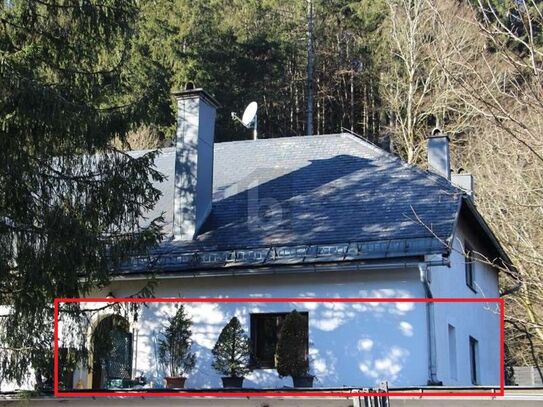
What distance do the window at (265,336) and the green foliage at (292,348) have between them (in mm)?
526

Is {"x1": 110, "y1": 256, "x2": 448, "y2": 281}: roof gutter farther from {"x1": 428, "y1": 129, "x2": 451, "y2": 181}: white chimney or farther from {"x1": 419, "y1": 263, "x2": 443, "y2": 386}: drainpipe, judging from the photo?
{"x1": 428, "y1": 129, "x2": 451, "y2": 181}: white chimney

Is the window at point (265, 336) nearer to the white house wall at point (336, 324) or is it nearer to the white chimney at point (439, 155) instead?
the white house wall at point (336, 324)

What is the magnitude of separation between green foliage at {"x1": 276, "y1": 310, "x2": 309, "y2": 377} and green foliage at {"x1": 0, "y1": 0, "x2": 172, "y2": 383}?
3.13 m

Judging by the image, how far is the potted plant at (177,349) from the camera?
15438 mm

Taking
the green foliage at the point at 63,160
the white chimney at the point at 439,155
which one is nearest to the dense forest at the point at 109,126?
the green foliage at the point at 63,160

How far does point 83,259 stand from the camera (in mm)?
11852

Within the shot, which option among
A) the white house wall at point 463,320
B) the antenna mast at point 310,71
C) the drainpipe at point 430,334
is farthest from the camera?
the antenna mast at point 310,71

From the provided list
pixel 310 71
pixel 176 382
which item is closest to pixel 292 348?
pixel 176 382

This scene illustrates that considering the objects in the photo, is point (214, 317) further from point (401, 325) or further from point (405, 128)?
point (405, 128)

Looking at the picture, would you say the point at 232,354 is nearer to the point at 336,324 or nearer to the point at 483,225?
Answer: the point at 336,324

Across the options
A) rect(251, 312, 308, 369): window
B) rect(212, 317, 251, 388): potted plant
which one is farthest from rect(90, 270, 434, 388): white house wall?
rect(212, 317, 251, 388): potted plant

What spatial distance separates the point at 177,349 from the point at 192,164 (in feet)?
13.2

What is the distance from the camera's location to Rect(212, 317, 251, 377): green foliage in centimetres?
1481

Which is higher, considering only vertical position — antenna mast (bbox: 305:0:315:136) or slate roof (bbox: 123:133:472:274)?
antenna mast (bbox: 305:0:315:136)
